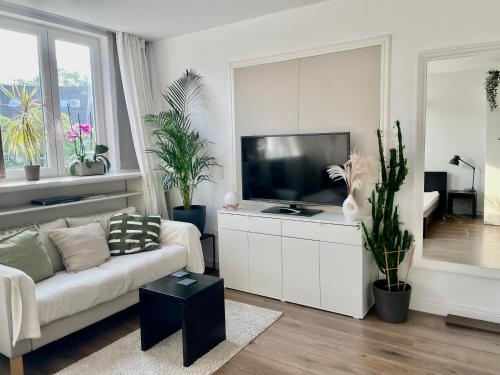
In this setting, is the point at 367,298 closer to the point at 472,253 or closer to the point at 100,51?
the point at 472,253

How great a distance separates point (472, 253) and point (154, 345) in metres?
2.41

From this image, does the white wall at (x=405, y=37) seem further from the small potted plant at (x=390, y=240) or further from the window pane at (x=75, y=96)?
the window pane at (x=75, y=96)

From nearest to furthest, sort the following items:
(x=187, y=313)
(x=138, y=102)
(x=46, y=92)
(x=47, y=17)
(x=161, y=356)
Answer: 1. (x=187, y=313)
2. (x=161, y=356)
3. (x=47, y=17)
4. (x=46, y=92)
5. (x=138, y=102)

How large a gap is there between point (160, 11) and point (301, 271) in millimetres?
2552

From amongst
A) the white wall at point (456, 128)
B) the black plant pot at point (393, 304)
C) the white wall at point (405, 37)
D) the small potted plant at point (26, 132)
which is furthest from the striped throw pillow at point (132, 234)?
the white wall at point (456, 128)

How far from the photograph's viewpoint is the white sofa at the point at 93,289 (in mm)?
2258

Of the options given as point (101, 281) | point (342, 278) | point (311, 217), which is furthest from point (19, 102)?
point (342, 278)

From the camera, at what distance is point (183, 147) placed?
3.89 meters

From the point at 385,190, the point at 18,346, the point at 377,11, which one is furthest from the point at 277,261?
the point at 377,11

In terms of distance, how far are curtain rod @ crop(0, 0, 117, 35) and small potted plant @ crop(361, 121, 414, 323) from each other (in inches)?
115

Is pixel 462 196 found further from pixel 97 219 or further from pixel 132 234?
pixel 97 219

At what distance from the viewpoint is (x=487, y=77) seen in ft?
9.14

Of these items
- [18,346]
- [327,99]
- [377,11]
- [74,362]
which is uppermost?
[377,11]

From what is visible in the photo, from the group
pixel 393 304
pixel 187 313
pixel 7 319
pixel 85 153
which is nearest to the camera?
pixel 7 319
